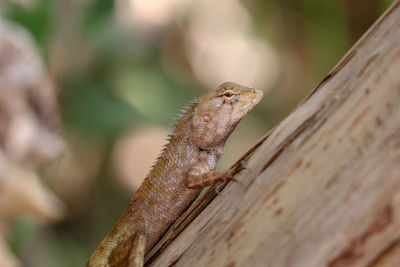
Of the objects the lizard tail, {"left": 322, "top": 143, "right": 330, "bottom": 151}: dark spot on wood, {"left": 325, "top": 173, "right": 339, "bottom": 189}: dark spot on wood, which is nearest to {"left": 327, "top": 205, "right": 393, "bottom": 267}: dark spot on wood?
{"left": 325, "top": 173, "right": 339, "bottom": 189}: dark spot on wood

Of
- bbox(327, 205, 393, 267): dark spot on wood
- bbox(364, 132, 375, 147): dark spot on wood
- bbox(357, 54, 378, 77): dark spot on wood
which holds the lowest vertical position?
bbox(327, 205, 393, 267): dark spot on wood

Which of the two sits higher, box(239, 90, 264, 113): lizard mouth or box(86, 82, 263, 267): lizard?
box(239, 90, 264, 113): lizard mouth

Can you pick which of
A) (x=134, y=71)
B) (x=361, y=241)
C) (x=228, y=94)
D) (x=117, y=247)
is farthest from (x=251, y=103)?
(x=134, y=71)

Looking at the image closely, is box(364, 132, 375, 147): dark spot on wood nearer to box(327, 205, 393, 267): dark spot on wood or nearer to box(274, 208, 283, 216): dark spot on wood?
box(327, 205, 393, 267): dark spot on wood

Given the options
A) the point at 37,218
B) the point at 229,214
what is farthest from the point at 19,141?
the point at 229,214

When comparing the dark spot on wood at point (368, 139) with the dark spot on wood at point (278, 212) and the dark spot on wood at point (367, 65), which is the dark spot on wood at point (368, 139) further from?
the dark spot on wood at point (278, 212)

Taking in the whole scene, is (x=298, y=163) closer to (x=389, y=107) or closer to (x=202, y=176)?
(x=389, y=107)

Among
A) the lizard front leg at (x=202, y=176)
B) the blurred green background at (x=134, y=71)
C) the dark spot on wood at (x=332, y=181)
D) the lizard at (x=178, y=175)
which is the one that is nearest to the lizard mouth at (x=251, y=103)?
the lizard at (x=178, y=175)
